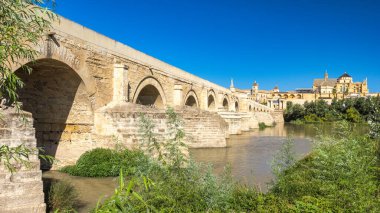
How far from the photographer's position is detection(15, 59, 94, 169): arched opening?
11320 mm

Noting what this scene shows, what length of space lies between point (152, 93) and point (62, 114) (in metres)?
7.50

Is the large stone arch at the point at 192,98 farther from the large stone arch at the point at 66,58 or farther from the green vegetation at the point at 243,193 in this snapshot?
the green vegetation at the point at 243,193

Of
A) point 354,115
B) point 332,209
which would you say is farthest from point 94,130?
point 354,115

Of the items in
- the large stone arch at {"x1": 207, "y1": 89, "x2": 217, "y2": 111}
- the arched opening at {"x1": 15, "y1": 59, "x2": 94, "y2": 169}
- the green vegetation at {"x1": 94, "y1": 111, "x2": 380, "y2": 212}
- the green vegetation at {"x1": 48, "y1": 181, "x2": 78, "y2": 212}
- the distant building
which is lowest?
the green vegetation at {"x1": 48, "y1": 181, "x2": 78, "y2": 212}

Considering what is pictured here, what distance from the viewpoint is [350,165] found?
4.93m

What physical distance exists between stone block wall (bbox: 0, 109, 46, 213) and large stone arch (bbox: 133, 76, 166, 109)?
10.2 meters

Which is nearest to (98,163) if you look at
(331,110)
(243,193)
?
(243,193)

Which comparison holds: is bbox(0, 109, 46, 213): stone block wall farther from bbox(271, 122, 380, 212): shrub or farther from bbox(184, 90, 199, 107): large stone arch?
bbox(184, 90, 199, 107): large stone arch

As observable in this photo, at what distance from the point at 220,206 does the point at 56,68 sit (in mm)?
7935

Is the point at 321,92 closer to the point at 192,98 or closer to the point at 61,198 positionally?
the point at 192,98

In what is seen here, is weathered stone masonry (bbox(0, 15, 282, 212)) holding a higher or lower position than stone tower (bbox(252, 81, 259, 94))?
lower

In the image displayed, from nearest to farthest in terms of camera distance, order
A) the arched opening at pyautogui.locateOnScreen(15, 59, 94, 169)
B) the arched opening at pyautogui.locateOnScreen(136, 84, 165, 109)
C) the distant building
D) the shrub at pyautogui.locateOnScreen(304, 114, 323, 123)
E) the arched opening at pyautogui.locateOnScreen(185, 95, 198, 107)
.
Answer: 1. the arched opening at pyautogui.locateOnScreen(15, 59, 94, 169)
2. the arched opening at pyautogui.locateOnScreen(136, 84, 165, 109)
3. the arched opening at pyautogui.locateOnScreen(185, 95, 198, 107)
4. the shrub at pyautogui.locateOnScreen(304, 114, 323, 123)
5. the distant building

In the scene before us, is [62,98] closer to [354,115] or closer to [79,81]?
[79,81]

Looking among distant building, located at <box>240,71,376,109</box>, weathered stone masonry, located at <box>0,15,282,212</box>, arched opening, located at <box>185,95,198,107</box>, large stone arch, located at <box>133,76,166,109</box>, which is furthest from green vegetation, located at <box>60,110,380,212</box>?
distant building, located at <box>240,71,376,109</box>
